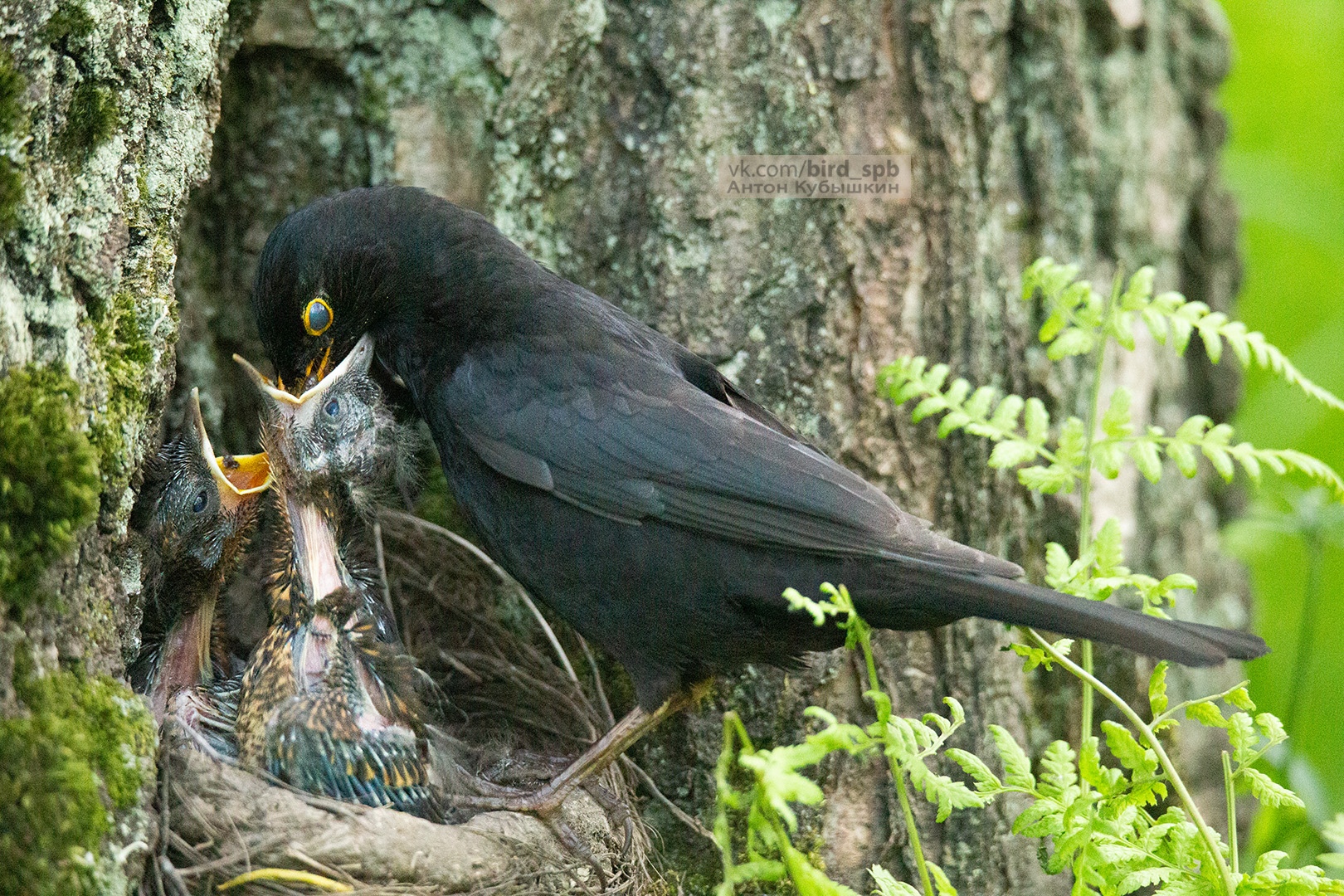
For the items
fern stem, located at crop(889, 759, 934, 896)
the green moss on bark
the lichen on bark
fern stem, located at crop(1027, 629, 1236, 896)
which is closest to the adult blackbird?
fern stem, located at crop(1027, 629, 1236, 896)

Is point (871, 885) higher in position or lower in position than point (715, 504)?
lower

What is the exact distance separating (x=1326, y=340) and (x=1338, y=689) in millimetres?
1621

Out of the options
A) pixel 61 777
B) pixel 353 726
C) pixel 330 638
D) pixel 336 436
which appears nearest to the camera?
pixel 61 777

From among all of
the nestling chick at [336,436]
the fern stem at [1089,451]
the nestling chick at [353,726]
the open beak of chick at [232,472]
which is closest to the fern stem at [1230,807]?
the fern stem at [1089,451]

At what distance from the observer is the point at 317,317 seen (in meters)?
3.58

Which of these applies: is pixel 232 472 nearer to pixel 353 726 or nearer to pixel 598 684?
pixel 353 726

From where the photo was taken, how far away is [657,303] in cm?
379

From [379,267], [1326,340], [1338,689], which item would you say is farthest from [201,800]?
[1326,340]

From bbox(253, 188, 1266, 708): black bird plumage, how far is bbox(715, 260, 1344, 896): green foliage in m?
0.18

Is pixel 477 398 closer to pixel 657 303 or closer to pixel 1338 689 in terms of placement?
pixel 657 303

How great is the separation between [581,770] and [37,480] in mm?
1574

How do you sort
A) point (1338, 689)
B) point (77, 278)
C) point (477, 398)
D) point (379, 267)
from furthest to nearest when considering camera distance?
1. point (1338, 689)
2. point (379, 267)
3. point (477, 398)
4. point (77, 278)

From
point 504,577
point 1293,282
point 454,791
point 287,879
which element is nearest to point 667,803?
point 454,791

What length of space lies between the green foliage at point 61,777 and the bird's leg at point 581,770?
3.15 feet
